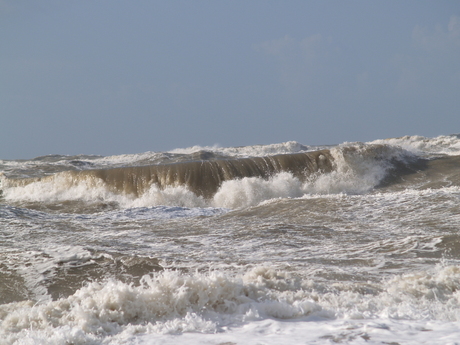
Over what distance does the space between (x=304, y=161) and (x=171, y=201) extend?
545 centimetres

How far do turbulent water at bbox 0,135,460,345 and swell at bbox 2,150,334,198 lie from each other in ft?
4.52

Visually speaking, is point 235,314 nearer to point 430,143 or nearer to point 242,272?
point 242,272

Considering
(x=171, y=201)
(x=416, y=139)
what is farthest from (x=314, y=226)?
(x=416, y=139)

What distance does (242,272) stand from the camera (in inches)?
226

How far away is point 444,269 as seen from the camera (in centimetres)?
507

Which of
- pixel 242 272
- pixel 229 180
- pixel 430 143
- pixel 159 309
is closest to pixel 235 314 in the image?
pixel 159 309

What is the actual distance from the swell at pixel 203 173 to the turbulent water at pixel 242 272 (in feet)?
4.52

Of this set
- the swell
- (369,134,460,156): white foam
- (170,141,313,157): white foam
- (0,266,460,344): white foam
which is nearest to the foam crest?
(0,266,460,344): white foam

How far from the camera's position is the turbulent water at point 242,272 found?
349cm

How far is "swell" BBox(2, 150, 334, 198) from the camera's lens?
17.3 metres

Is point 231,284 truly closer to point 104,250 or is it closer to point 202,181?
point 104,250

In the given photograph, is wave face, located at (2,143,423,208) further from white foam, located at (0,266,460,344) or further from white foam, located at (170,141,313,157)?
white foam, located at (170,141,313,157)

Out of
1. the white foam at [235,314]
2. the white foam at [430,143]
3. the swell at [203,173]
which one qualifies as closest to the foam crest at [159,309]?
the white foam at [235,314]

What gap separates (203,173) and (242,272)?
1197 cm
